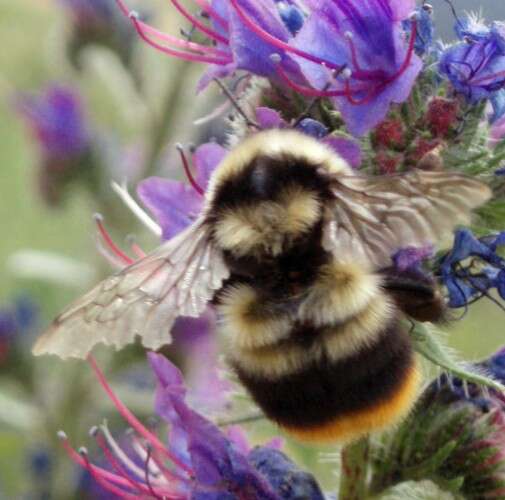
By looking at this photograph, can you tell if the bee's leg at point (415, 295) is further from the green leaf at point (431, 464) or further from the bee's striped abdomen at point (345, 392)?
the green leaf at point (431, 464)

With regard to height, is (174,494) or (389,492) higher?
(389,492)

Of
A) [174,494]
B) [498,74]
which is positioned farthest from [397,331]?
[174,494]

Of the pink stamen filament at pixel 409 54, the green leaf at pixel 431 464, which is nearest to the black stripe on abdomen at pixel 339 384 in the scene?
the green leaf at pixel 431 464

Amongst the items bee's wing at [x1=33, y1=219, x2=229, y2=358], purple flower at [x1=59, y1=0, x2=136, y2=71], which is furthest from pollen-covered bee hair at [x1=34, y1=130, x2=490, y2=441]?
purple flower at [x1=59, y1=0, x2=136, y2=71]

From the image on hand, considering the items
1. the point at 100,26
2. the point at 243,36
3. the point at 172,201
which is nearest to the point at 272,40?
the point at 243,36

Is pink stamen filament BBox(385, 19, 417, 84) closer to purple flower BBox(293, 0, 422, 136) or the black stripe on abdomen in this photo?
purple flower BBox(293, 0, 422, 136)

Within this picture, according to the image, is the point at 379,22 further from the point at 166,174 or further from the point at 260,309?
the point at 166,174

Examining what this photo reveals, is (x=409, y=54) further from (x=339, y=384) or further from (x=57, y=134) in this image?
(x=57, y=134)
